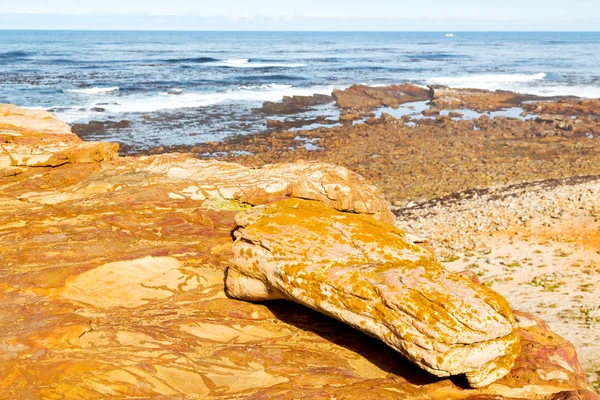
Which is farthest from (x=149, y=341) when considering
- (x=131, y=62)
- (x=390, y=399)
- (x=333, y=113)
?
(x=131, y=62)

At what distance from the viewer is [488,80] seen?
7606cm

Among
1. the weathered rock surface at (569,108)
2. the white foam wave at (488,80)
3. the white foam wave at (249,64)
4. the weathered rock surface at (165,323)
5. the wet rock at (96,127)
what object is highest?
the white foam wave at (249,64)

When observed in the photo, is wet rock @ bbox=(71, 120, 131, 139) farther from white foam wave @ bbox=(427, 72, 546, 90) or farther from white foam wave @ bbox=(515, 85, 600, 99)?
white foam wave @ bbox=(515, 85, 600, 99)

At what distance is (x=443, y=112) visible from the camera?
161 ft

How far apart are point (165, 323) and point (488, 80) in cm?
7686

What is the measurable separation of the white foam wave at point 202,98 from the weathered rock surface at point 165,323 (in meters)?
38.8

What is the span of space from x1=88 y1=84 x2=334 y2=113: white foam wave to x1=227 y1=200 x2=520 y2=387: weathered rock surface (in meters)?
42.1

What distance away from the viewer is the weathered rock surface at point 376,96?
5331 cm

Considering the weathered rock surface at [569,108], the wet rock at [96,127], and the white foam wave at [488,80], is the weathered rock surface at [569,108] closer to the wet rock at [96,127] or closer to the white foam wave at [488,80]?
the white foam wave at [488,80]

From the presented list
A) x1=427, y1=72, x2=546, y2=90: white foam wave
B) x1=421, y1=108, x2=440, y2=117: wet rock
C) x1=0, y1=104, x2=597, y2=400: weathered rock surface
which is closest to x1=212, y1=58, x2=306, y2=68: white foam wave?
x1=427, y1=72, x2=546, y2=90: white foam wave

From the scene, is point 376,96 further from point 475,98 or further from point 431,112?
point 475,98

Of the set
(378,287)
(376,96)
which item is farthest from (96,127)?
(378,287)

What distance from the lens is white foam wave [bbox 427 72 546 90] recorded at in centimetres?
7062

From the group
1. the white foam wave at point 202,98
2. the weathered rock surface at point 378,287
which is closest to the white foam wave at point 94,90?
the white foam wave at point 202,98
